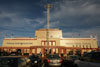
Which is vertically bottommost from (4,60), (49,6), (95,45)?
(95,45)

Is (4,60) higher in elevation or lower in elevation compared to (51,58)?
higher

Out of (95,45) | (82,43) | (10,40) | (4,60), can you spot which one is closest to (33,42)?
(10,40)

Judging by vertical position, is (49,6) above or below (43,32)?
above

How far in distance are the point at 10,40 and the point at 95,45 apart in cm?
5273

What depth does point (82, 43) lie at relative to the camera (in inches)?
2648

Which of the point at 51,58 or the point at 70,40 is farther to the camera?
the point at 70,40

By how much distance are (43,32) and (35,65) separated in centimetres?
6207

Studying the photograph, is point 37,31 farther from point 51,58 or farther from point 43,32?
point 51,58

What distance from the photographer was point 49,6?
52938 mm

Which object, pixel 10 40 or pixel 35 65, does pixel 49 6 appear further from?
pixel 35 65

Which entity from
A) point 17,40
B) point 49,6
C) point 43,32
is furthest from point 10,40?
point 49,6

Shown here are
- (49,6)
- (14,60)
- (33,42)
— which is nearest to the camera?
(14,60)

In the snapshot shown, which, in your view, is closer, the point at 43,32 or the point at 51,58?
the point at 51,58

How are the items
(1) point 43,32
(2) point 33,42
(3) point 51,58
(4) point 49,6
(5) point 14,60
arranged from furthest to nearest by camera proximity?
(1) point 43,32 < (2) point 33,42 < (4) point 49,6 < (3) point 51,58 < (5) point 14,60
